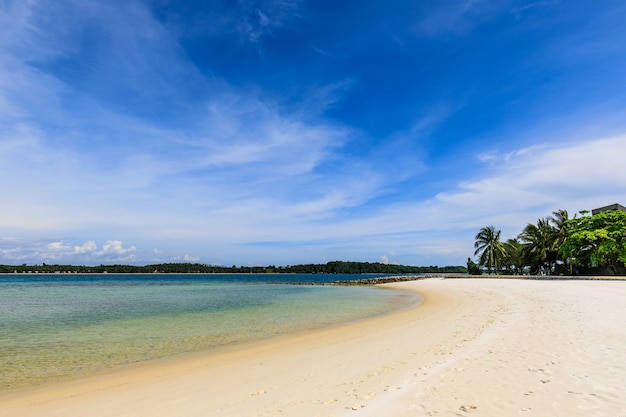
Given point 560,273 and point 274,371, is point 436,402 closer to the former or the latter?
point 274,371

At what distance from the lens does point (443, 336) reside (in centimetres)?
1226

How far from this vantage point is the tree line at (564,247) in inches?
1738

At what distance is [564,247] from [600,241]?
13.9ft

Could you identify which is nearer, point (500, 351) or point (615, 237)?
point (500, 351)

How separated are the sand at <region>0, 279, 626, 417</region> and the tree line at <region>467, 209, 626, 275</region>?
135 feet

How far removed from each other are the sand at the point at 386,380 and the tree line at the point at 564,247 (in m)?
41.1

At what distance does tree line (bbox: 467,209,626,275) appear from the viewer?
145 ft

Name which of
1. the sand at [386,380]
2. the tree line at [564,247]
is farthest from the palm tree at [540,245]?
the sand at [386,380]

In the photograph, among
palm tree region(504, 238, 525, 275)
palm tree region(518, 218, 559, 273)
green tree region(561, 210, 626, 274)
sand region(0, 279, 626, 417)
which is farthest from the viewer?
palm tree region(504, 238, 525, 275)

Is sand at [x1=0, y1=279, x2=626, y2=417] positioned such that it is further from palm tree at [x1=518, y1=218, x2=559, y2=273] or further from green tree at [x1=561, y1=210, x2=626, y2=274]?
palm tree at [x1=518, y1=218, x2=559, y2=273]

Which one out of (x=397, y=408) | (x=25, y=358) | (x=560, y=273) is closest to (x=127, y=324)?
(x=25, y=358)

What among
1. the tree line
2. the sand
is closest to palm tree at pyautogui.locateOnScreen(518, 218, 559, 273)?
the tree line

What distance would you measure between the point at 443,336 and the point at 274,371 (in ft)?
21.3

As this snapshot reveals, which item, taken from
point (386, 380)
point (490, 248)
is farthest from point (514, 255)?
point (386, 380)
